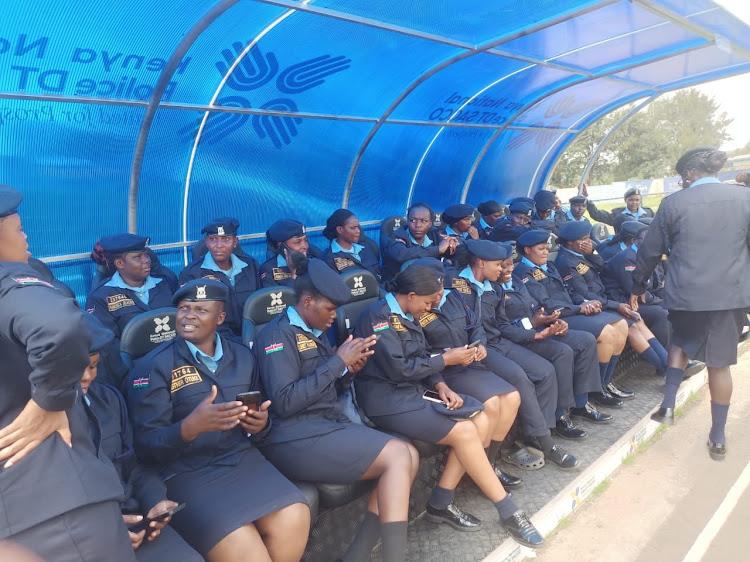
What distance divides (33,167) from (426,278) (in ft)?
10.9

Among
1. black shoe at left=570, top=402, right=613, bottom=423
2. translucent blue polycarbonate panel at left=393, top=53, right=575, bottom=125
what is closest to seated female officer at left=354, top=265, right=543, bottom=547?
black shoe at left=570, top=402, right=613, bottom=423

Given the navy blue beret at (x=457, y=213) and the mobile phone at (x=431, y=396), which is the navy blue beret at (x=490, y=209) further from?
the mobile phone at (x=431, y=396)

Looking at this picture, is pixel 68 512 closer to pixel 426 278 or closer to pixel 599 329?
pixel 426 278

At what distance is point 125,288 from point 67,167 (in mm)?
1311

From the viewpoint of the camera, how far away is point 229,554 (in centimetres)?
193

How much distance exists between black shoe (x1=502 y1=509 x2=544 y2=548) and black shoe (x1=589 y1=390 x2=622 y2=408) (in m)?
1.95

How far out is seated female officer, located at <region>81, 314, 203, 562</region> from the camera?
1.80 m

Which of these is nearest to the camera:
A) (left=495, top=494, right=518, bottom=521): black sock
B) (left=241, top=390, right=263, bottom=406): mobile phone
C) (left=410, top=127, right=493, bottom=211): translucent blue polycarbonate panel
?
(left=241, top=390, right=263, bottom=406): mobile phone

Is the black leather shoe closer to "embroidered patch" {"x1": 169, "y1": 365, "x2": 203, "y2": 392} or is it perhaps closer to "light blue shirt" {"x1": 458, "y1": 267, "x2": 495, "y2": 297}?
"light blue shirt" {"x1": 458, "y1": 267, "x2": 495, "y2": 297}

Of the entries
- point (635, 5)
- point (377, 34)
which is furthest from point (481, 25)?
point (635, 5)

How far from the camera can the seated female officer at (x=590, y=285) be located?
466 centimetres

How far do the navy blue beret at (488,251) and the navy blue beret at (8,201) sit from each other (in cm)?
291

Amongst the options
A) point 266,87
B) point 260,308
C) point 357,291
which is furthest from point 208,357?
point 266,87

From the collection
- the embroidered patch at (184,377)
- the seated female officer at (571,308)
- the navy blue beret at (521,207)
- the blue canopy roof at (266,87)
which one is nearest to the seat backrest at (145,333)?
the embroidered patch at (184,377)
